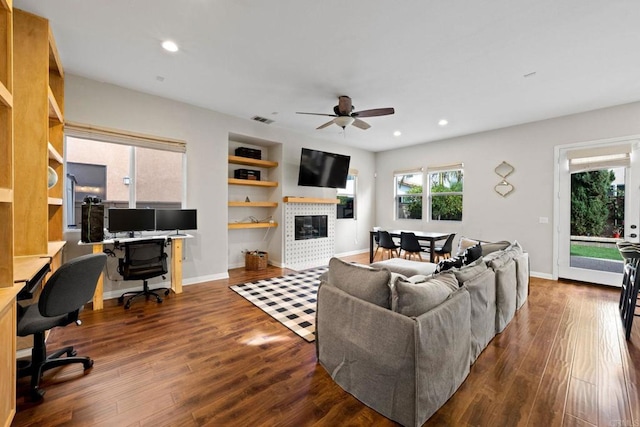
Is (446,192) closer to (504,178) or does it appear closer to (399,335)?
(504,178)

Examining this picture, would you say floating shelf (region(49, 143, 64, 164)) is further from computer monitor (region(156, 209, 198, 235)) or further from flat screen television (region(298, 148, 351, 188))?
flat screen television (region(298, 148, 351, 188))

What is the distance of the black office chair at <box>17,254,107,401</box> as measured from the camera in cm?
180

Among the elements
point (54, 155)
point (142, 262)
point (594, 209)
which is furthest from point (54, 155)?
point (594, 209)

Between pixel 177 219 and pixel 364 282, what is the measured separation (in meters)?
3.33

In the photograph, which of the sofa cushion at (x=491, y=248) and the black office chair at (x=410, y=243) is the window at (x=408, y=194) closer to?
the black office chair at (x=410, y=243)

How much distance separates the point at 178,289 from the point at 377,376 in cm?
333

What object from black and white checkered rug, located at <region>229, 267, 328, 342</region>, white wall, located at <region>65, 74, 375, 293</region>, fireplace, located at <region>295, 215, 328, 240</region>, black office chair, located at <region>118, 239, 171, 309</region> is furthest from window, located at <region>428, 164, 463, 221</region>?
black office chair, located at <region>118, 239, 171, 309</region>

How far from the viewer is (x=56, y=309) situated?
186cm

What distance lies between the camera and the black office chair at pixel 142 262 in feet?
11.0

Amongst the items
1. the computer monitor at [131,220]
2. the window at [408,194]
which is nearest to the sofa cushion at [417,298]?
the computer monitor at [131,220]

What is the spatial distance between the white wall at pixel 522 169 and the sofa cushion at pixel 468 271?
3.45 m

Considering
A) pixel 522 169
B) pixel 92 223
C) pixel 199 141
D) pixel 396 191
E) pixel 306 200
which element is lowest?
pixel 92 223

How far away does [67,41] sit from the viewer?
271 centimetres

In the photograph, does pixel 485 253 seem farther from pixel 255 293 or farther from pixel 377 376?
pixel 255 293
